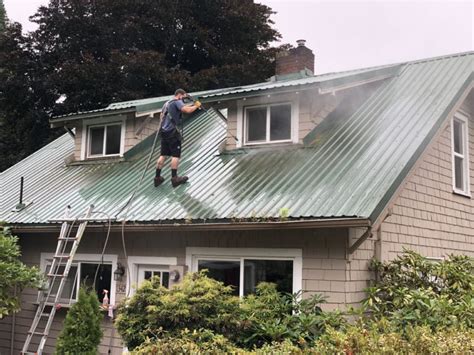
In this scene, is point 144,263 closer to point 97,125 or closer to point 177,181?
point 177,181

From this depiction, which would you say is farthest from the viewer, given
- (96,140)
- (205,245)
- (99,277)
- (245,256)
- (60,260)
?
(96,140)

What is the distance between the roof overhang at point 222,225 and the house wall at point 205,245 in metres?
0.55

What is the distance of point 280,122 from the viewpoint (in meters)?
11.1

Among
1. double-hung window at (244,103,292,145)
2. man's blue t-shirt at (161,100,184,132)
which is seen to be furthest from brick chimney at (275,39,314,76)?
man's blue t-shirt at (161,100,184,132)

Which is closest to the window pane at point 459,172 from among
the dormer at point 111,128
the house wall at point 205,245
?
the house wall at point 205,245

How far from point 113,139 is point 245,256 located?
248 inches

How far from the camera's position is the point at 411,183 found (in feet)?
32.3

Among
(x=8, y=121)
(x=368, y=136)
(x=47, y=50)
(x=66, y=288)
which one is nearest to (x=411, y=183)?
(x=368, y=136)

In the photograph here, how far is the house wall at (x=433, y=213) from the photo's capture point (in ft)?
30.9

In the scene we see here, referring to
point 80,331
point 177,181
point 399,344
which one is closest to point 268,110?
point 177,181

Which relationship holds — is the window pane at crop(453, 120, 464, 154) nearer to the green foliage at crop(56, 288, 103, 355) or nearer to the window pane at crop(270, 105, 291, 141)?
the window pane at crop(270, 105, 291, 141)

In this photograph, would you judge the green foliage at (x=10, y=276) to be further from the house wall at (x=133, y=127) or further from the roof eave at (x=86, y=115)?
the roof eave at (x=86, y=115)

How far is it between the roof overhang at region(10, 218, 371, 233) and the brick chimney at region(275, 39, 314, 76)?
723 centimetres

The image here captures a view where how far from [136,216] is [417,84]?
6362mm
